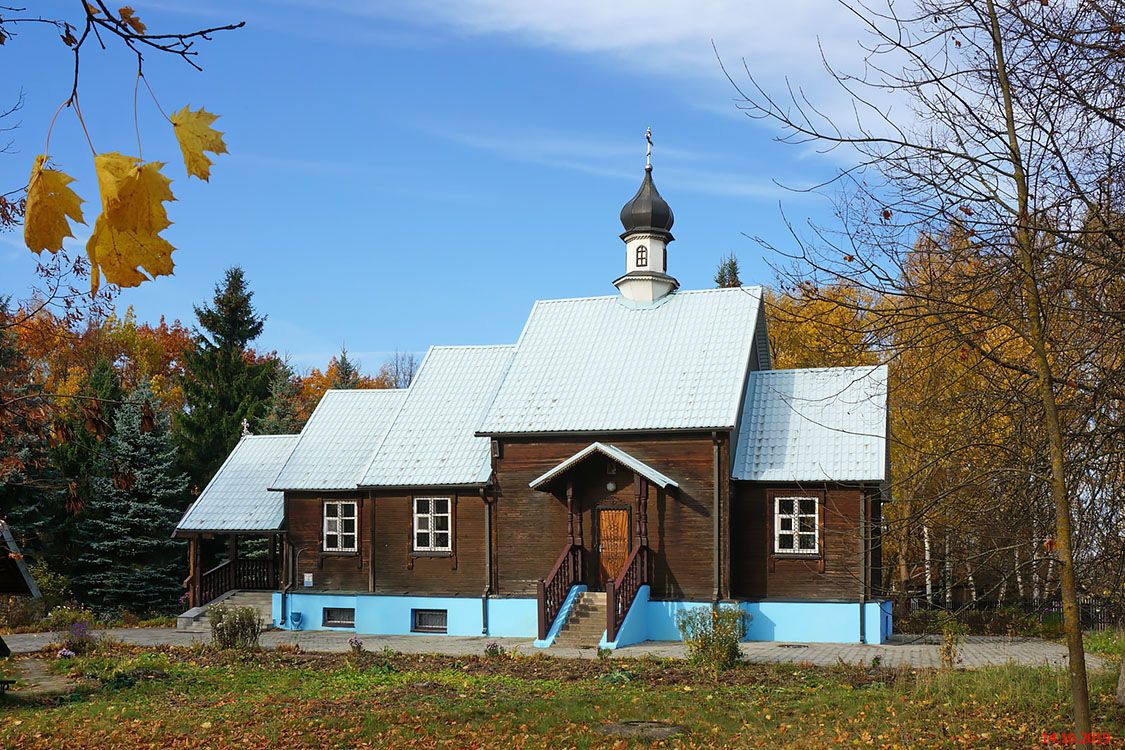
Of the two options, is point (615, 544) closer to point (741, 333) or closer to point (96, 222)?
point (741, 333)

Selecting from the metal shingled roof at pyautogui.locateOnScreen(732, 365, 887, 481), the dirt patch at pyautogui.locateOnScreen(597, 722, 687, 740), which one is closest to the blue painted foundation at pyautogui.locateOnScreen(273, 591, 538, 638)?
the metal shingled roof at pyautogui.locateOnScreen(732, 365, 887, 481)

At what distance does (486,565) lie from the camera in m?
24.3

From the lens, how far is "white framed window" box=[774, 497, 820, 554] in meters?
22.2

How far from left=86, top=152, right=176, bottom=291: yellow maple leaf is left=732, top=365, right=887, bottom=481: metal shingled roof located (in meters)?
19.0

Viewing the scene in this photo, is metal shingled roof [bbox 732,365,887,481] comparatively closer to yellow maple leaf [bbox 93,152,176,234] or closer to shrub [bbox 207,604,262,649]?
shrub [bbox 207,604,262,649]

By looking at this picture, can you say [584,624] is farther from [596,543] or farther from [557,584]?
[596,543]

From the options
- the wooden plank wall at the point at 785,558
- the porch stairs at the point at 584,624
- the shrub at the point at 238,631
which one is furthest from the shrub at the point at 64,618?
the wooden plank wall at the point at 785,558

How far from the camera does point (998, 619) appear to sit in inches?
1009

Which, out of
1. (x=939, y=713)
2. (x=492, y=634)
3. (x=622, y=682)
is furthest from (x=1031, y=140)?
(x=492, y=634)

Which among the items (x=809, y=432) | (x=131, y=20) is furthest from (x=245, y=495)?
(x=131, y=20)

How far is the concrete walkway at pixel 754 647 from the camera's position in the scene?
59.5 feet

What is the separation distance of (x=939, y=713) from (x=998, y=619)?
15.2 metres

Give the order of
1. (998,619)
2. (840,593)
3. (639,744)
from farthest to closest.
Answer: (998,619)
(840,593)
(639,744)

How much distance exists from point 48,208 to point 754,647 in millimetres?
19113
